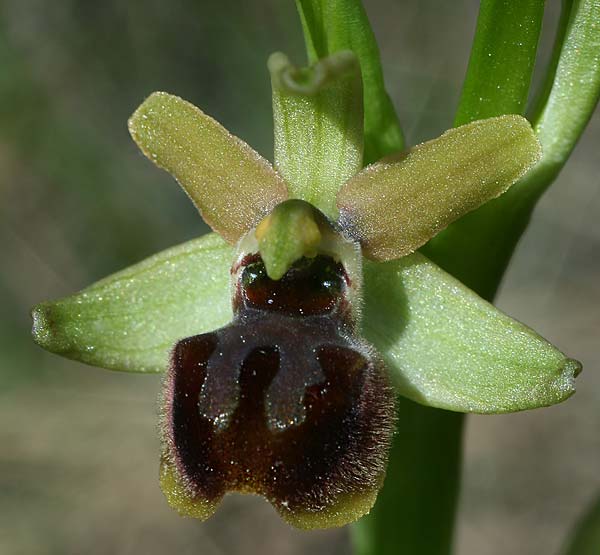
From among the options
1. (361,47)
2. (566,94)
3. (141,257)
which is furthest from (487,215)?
(141,257)

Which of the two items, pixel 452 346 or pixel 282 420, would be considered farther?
pixel 452 346

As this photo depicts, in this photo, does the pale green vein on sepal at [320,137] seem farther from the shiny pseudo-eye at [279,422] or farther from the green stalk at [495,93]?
the shiny pseudo-eye at [279,422]

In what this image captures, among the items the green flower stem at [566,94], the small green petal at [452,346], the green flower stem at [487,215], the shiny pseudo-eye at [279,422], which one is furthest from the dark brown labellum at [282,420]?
the green flower stem at [566,94]

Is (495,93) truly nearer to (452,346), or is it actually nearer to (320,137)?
(320,137)

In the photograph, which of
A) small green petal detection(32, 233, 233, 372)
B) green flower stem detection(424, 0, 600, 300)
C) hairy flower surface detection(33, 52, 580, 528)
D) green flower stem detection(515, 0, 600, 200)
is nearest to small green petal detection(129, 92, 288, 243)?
hairy flower surface detection(33, 52, 580, 528)

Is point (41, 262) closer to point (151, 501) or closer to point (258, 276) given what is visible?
point (151, 501)

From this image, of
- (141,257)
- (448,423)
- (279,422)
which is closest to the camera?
(279,422)

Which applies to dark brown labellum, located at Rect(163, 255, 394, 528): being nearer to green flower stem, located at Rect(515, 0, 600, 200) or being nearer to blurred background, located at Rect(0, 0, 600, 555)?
green flower stem, located at Rect(515, 0, 600, 200)
